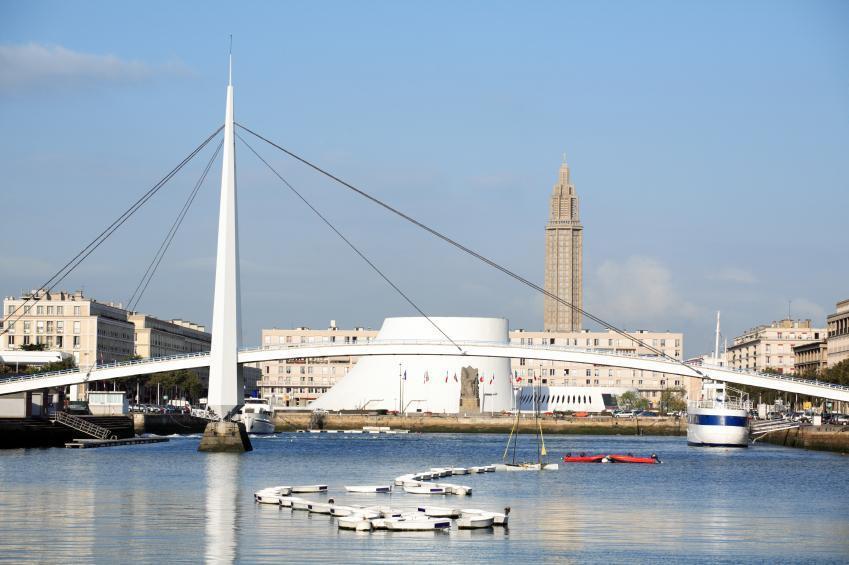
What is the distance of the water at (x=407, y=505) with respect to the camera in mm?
25641

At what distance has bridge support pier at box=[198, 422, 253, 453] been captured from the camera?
180 ft

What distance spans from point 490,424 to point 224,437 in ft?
169

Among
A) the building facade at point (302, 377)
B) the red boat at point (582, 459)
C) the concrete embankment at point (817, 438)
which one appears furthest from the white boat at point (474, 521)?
the building facade at point (302, 377)

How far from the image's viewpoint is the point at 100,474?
4475 cm

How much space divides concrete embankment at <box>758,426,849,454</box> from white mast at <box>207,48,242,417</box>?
28943 mm

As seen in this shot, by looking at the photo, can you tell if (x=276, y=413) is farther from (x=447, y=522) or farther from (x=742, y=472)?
(x=447, y=522)

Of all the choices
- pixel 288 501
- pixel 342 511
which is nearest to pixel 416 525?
pixel 342 511

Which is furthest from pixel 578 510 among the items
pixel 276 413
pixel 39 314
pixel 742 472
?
pixel 39 314

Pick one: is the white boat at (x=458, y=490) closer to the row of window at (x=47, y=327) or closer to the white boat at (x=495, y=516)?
the white boat at (x=495, y=516)

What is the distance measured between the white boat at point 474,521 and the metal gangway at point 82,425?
144ft

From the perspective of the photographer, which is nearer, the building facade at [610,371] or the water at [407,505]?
the water at [407,505]

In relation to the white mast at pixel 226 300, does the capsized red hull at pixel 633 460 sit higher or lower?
lower

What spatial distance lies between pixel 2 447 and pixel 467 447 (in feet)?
69.9

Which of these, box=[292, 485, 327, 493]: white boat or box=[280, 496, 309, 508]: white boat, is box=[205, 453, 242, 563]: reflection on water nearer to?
box=[280, 496, 309, 508]: white boat
